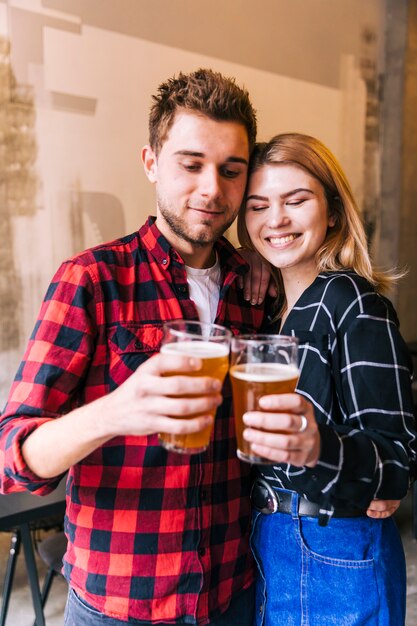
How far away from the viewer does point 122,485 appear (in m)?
1.23

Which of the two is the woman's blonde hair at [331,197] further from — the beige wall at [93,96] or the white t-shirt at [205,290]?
the beige wall at [93,96]

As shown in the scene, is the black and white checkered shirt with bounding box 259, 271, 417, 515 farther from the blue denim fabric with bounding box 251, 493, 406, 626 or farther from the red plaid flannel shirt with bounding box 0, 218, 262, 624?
the red plaid flannel shirt with bounding box 0, 218, 262, 624

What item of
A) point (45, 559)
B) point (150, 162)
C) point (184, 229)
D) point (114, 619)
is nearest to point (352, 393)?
point (184, 229)

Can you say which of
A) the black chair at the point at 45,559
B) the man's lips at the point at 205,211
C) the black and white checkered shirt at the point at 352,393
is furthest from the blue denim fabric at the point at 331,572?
the black chair at the point at 45,559

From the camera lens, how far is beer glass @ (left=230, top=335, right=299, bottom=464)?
90 cm

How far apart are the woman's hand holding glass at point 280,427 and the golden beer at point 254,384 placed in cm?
2

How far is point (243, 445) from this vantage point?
0.93 metres

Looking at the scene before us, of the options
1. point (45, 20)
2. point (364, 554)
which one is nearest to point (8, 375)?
point (45, 20)

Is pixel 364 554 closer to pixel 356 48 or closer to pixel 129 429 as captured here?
pixel 129 429

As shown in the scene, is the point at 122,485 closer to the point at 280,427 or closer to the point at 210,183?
the point at 280,427

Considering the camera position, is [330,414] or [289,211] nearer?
[330,414]

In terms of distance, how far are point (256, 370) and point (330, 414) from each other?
43 cm

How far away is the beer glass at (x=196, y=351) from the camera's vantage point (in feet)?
2.84

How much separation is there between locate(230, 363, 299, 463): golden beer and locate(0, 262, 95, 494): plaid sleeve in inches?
15.7
